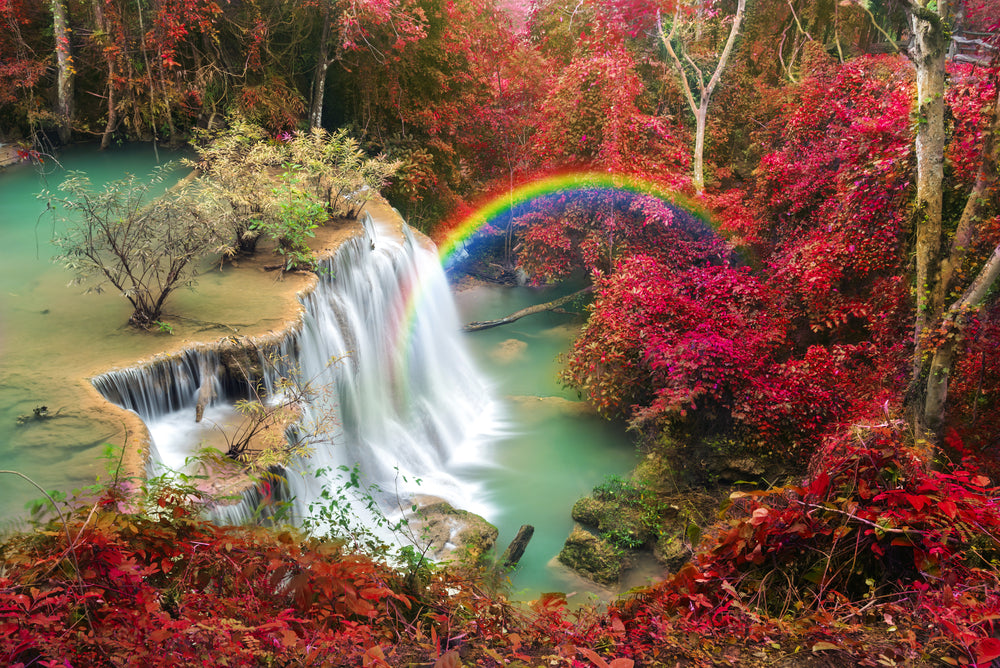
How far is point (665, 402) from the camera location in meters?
8.17

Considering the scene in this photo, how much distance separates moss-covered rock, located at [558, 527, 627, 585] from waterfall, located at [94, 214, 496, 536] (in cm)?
162

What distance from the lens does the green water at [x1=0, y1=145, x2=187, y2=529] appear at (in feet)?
15.5

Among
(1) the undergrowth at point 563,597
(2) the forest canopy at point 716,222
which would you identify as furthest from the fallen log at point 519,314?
(1) the undergrowth at point 563,597

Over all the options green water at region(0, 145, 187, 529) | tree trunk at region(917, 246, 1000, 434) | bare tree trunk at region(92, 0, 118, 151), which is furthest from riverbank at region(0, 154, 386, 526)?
tree trunk at region(917, 246, 1000, 434)

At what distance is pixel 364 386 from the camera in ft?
28.3

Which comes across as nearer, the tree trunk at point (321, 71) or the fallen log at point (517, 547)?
the fallen log at point (517, 547)

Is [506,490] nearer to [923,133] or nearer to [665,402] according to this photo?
[665,402]

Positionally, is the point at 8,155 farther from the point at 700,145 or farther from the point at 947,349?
the point at 947,349

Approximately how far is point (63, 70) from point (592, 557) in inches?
461

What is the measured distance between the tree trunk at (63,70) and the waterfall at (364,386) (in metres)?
5.99

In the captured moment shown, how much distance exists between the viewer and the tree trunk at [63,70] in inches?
416

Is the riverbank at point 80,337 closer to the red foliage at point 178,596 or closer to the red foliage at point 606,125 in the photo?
the red foliage at point 178,596

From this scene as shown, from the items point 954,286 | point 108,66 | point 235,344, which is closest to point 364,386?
point 235,344

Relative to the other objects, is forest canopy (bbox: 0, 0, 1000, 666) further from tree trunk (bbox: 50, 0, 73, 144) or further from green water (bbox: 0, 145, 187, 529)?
green water (bbox: 0, 145, 187, 529)
